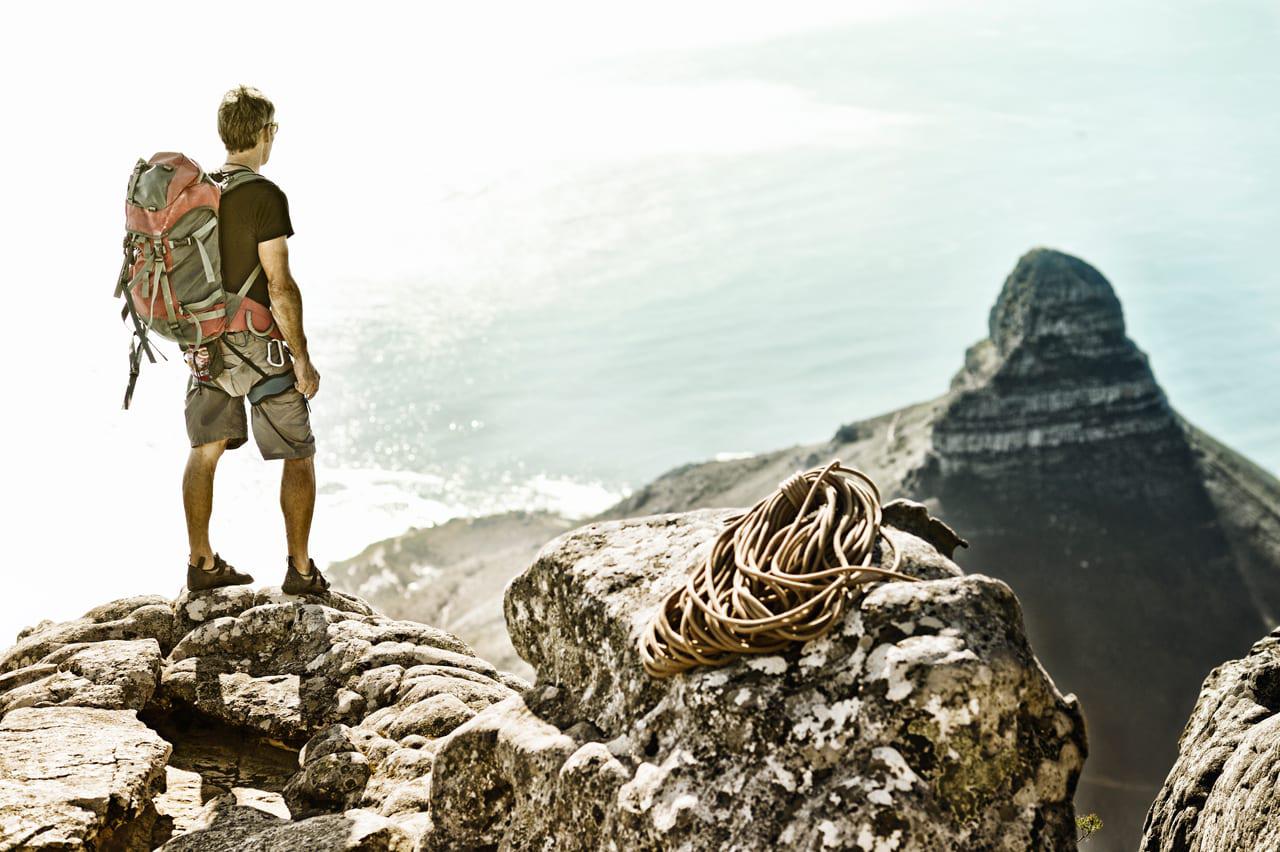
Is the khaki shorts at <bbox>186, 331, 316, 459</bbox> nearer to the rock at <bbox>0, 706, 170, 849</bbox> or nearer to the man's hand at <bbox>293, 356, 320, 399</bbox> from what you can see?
the man's hand at <bbox>293, 356, 320, 399</bbox>

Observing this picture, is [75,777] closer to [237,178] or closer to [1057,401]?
[237,178]

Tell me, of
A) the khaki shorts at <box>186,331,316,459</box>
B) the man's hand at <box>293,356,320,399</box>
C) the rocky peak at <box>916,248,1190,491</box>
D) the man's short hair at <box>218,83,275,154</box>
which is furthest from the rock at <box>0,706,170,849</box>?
the rocky peak at <box>916,248,1190,491</box>

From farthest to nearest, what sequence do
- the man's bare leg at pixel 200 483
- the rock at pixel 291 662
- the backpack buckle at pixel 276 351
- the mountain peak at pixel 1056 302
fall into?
the mountain peak at pixel 1056 302 → the man's bare leg at pixel 200 483 → the backpack buckle at pixel 276 351 → the rock at pixel 291 662

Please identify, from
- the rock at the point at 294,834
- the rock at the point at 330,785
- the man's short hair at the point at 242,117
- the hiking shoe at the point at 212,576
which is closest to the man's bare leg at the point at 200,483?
the hiking shoe at the point at 212,576

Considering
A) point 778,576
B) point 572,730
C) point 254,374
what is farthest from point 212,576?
point 778,576

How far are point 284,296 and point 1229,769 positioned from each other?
689cm

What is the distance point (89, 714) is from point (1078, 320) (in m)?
136

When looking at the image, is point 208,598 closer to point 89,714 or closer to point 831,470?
point 89,714

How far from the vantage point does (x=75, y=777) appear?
7199mm

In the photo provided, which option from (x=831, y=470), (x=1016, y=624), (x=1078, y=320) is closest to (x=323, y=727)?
(x=831, y=470)

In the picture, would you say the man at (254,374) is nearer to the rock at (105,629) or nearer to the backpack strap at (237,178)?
the backpack strap at (237,178)

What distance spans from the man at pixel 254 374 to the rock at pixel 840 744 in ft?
14.6

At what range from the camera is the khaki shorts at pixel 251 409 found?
964cm

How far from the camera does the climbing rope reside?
523 centimetres
